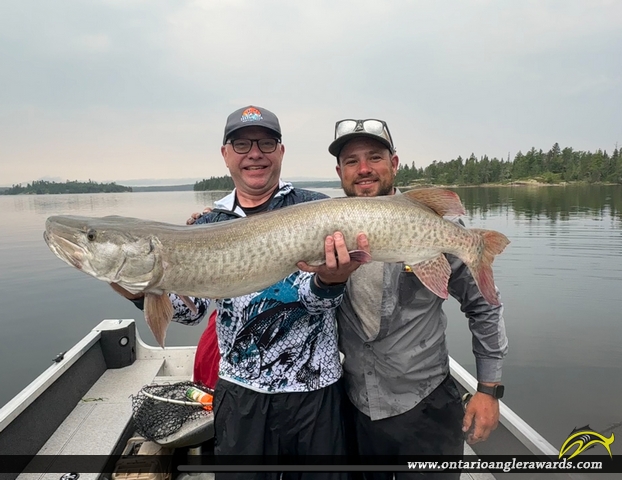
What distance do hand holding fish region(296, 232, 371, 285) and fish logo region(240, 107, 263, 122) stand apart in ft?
3.36

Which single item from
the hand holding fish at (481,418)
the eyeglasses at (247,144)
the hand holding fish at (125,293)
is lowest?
the hand holding fish at (481,418)

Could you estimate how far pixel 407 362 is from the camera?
235cm

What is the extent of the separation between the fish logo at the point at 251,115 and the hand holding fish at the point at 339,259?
102 centimetres

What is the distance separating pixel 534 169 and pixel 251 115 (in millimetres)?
110996

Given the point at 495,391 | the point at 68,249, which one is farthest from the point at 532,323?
the point at 68,249

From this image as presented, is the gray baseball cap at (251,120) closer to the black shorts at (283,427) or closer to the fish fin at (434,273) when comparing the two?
the fish fin at (434,273)

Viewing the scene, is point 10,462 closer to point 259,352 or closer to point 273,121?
point 259,352

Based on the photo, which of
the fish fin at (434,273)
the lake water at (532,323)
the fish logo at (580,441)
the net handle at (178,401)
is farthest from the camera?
the lake water at (532,323)

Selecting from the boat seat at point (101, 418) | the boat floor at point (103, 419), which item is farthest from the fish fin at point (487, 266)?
the boat seat at point (101, 418)

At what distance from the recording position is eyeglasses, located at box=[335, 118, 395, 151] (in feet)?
8.56

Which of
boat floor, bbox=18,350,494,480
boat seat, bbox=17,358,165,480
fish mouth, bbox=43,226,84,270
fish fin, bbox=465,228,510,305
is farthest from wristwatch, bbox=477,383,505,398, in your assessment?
boat seat, bbox=17,358,165,480

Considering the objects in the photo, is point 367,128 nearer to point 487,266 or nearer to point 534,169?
point 487,266

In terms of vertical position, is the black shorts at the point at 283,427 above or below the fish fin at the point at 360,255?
below

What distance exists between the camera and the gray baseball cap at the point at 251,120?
265cm
